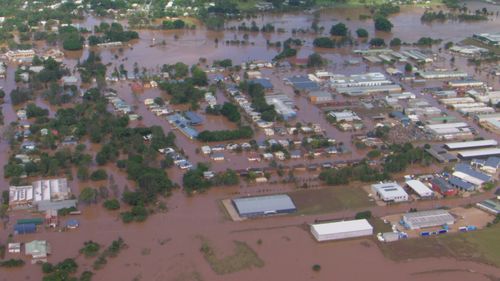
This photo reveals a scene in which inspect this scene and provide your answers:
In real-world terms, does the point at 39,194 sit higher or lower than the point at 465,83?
lower

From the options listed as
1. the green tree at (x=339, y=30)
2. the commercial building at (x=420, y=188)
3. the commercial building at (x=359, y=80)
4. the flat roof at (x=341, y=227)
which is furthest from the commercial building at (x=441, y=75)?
the flat roof at (x=341, y=227)

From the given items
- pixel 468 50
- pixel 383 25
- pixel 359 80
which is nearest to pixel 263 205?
pixel 359 80

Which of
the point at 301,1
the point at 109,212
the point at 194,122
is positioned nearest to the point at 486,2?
the point at 301,1

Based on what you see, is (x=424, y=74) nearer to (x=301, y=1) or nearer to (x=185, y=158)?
(x=185, y=158)

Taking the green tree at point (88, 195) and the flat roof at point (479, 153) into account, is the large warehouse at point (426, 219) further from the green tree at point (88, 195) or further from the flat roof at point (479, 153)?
the green tree at point (88, 195)

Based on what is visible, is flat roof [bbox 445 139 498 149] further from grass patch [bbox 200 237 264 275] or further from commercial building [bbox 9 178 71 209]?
commercial building [bbox 9 178 71 209]

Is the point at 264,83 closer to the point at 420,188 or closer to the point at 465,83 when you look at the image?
the point at 465,83

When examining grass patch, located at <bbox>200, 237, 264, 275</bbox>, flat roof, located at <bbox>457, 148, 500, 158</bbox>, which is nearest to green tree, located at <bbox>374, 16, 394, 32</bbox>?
flat roof, located at <bbox>457, 148, 500, 158</bbox>
